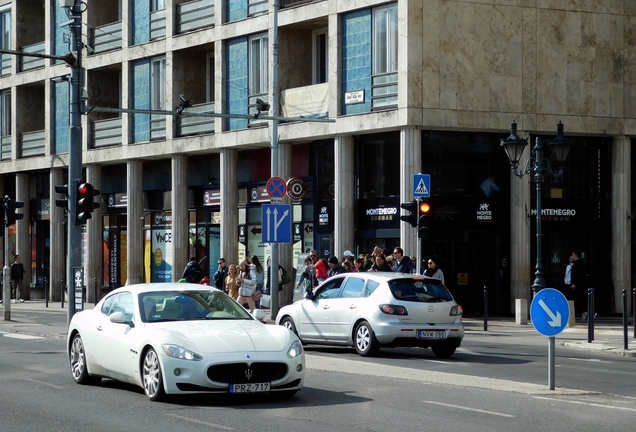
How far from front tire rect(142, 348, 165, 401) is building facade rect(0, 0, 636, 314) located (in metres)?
17.9

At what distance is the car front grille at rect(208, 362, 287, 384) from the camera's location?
506 inches

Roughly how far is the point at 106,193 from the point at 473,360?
97.6ft

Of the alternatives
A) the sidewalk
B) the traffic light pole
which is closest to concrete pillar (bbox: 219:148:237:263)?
the sidewalk

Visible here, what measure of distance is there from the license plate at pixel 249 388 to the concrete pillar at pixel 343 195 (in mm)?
22213

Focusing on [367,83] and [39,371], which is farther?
[367,83]

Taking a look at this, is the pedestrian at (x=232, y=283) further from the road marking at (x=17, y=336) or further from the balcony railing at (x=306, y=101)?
the road marking at (x=17, y=336)

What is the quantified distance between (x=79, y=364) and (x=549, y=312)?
602cm

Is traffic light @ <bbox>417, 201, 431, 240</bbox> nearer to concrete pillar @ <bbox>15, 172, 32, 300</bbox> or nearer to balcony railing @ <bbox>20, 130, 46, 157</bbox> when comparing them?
balcony railing @ <bbox>20, 130, 46, 157</bbox>

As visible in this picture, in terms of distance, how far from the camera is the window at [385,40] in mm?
33781

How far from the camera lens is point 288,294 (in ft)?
124

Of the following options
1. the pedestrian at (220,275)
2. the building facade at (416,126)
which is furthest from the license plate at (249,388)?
Result: the pedestrian at (220,275)

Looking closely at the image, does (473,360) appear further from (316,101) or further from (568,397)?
(316,101)

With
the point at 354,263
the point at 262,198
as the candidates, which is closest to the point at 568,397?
the point at 354,263

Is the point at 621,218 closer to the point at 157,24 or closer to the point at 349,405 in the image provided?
the point at 157,24
